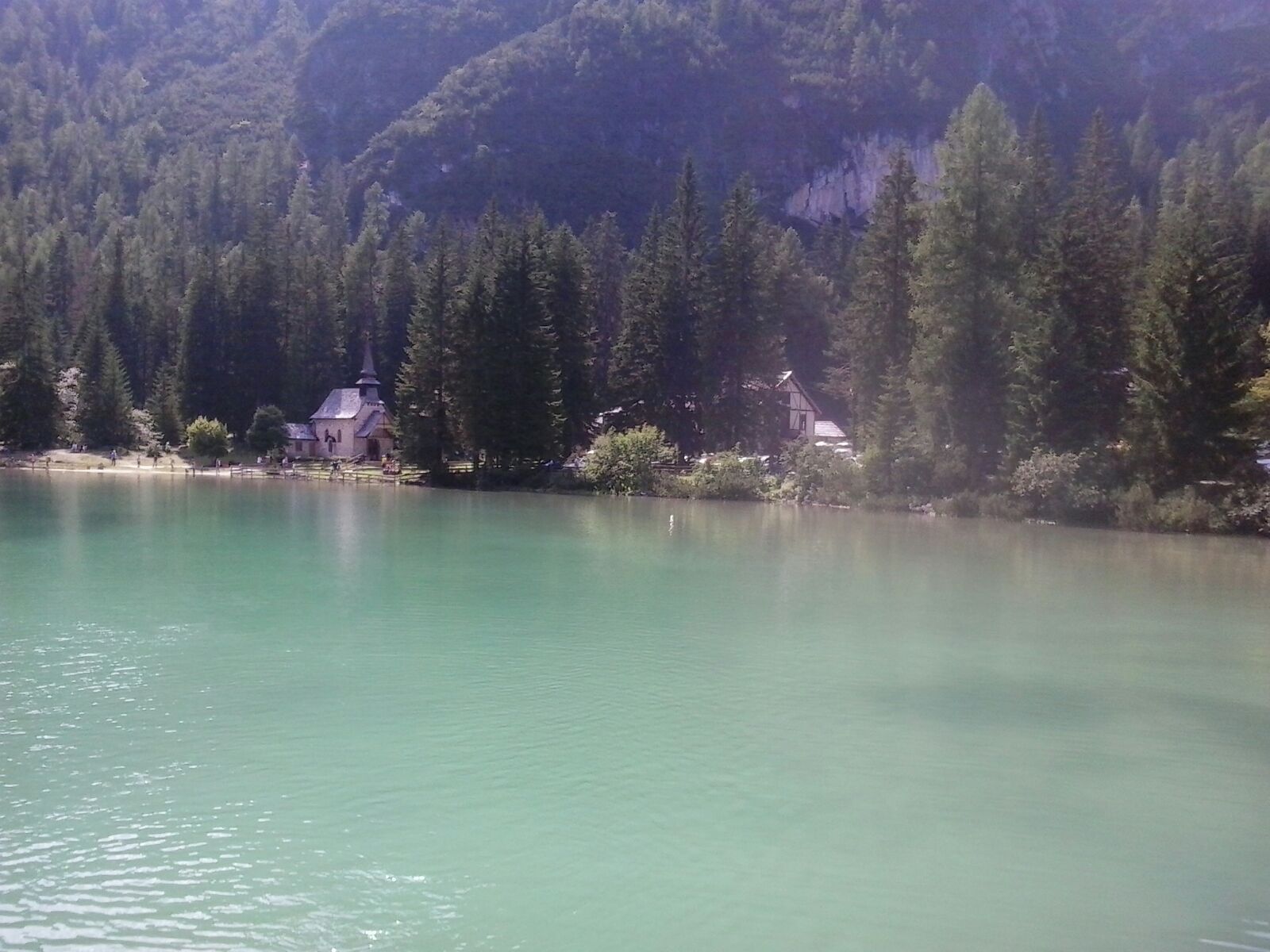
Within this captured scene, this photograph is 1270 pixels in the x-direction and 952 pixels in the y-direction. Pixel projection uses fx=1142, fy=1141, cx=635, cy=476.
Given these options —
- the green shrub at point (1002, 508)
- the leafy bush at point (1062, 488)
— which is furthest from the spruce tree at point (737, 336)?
the leafy bush at point (1062, 488)

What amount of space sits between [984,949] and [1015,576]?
66.7 ft

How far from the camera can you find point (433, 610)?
20781 mm

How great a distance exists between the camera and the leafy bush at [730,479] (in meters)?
55.0

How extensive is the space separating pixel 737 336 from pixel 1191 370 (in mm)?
25703

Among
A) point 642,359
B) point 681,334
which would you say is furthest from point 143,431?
point 681,334

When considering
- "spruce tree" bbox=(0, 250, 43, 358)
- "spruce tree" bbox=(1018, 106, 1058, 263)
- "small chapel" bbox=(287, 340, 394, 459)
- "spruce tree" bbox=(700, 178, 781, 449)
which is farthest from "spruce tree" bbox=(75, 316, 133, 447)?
"spruce tree" bbox=(1018, 106, 1058, 263)

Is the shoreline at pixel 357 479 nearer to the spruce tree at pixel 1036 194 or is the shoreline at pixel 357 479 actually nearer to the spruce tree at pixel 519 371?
the spruce tree at pixel 519 371

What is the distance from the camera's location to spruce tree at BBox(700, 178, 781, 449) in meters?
62.3

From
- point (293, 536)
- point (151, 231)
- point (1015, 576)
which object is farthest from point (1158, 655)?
point (151, 231)

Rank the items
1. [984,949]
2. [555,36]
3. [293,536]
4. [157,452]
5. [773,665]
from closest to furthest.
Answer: [984,949], [773,665], [293,536], [157,452], [555,36]

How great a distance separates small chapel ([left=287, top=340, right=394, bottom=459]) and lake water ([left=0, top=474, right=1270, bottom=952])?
6220 centimetres

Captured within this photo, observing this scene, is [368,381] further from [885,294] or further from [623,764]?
[623,764]

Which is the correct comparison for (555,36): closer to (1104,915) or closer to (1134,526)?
(1134,526)

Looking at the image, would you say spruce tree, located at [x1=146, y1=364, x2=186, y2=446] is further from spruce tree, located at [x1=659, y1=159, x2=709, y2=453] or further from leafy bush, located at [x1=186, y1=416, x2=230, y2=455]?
spruce tree, located at [x1=659, y1=159, x2=709, y2=453]
